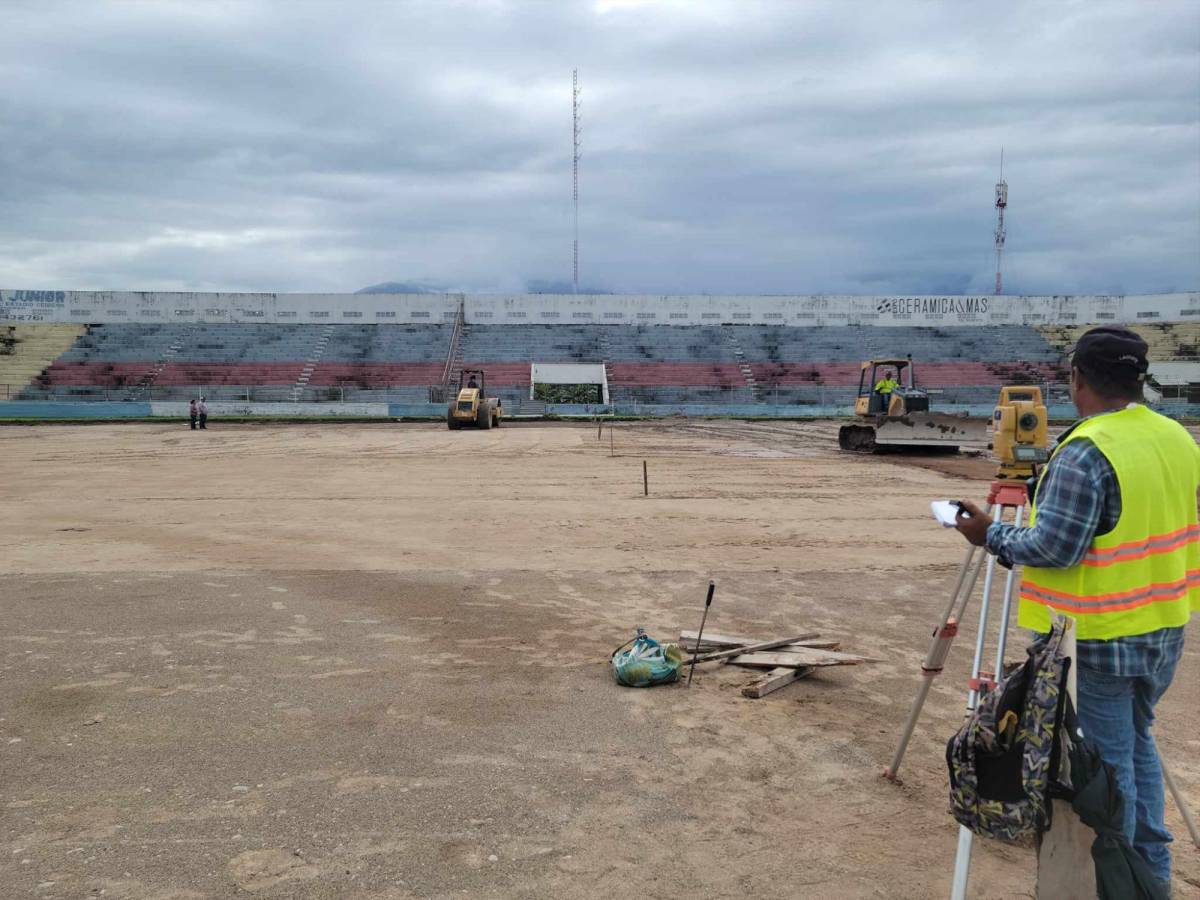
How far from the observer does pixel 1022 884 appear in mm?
3439

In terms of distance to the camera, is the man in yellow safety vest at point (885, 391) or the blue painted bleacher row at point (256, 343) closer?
the man in yellow safety vest at point (885, 391)

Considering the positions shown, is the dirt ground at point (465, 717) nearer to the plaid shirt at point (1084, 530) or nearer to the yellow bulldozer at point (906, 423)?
the plaid shirt at point (1084, 530)

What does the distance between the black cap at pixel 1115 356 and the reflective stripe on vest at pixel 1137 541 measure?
0.13m

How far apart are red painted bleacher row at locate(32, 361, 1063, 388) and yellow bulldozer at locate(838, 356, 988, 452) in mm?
23404

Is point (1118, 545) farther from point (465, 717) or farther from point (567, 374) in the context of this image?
point (567, 374)

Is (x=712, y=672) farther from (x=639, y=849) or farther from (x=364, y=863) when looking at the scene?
(x=364, y=863)

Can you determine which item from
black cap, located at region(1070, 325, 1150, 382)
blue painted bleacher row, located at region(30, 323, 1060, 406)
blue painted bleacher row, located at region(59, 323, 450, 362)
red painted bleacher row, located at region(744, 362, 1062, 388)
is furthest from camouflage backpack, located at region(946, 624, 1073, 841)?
blue painted bleacher row, located at region(59, 323, 450, 362)

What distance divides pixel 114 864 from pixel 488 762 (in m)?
1.75

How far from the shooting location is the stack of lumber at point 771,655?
5637mm

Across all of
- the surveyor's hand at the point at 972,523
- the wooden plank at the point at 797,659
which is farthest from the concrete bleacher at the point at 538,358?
the surveyor's hand at the point at 972,523

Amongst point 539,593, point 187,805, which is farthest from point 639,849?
point 539,593

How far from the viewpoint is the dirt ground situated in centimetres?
360

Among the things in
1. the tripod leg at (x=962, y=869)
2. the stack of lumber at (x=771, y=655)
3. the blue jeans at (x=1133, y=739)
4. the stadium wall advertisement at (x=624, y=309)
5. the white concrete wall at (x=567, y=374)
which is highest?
the stadium wall advertisement at (x=624, y=309)

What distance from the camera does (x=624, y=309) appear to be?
53.3m
